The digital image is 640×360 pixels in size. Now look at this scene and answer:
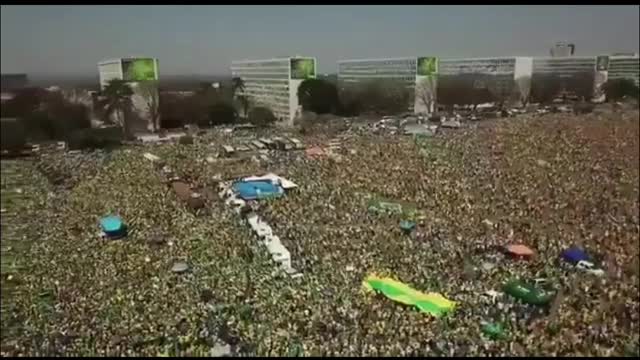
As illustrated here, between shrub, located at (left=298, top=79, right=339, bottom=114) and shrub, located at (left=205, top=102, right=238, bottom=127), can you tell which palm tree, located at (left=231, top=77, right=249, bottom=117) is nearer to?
shrub, located at (left=205, top=102, right=238, bottom=127)

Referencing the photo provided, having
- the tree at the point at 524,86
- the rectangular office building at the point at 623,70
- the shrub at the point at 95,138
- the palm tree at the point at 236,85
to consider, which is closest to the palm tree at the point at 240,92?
the palm tree at the point at 236,85

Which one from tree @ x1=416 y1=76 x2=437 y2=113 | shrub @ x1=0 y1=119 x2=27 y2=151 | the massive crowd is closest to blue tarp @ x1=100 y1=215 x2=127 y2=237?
the massive crowd

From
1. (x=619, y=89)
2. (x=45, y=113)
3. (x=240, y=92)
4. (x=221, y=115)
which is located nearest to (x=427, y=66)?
(x=240, y=92)

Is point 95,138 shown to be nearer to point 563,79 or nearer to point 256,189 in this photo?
point 256,189

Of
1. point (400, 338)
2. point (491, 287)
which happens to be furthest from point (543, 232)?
point (400, 338)

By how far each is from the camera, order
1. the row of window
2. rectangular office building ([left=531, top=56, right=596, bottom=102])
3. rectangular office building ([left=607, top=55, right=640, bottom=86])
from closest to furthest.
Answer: the row of window < rectangular office building ([left=531, top=56, right=596, bottom=102]) < rectangular office building ([left=607, top=55, right=640, bottom=86])

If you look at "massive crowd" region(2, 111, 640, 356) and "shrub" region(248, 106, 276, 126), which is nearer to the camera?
"massive crowd" region(2, 111, 640, 356)

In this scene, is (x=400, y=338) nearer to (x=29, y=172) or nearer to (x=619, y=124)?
(x=29, y=172)
